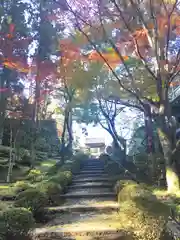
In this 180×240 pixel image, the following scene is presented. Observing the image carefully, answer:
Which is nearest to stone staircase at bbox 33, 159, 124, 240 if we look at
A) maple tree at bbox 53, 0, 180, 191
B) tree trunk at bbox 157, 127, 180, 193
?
tree trunk at bbox 157, 127, 180, 193

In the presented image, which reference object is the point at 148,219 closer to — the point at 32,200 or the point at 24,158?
the point at 32,200

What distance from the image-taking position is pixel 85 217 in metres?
6.52

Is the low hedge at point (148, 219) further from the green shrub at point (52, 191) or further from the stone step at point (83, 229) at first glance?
the green shrub at point (52, 191)

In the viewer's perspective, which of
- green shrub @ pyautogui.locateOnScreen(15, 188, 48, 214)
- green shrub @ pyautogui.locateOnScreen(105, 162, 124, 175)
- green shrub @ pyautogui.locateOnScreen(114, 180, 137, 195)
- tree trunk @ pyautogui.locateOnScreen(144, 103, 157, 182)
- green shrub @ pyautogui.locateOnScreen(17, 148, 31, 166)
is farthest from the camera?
green shrub @ pyautogui.locateOnScreen(17, 148, 31, 166)

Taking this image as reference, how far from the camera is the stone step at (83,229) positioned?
498 centimetres

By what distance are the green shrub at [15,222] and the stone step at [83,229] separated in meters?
0.51

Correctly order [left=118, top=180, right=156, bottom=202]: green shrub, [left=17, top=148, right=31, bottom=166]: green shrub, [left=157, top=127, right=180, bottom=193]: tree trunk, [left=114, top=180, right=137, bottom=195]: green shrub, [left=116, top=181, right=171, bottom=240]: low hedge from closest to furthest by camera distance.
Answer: [left=116, top=181, right=171, bottom=240]: low hedge, [left=118, top=180, right=156, bottom=202]: green shrub, [left=157, top=127, right=180, bottom=193]: tree trunk, [left=114, top=180, right=137, bottom=195]: green shrub, [left=17, top=148, right=31, bottom=166]: green shrub

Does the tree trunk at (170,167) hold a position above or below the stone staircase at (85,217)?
above

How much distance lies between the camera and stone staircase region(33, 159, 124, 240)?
5.07 m

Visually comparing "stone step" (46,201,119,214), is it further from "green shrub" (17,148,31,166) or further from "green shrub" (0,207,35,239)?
"green shrub" (17,148,31,166)

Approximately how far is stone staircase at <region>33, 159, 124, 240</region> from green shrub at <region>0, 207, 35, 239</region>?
71 centimetres

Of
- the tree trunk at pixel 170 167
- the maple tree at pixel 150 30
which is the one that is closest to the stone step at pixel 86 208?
the tree trunk at pixel 170 167

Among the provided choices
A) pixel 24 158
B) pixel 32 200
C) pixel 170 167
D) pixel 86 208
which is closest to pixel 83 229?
pixel 32 200

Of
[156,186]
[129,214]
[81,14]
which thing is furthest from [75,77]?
[129,214]
